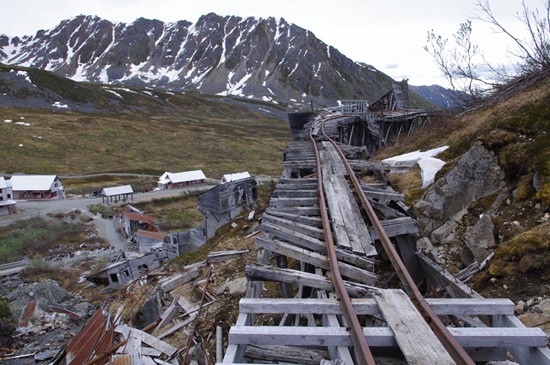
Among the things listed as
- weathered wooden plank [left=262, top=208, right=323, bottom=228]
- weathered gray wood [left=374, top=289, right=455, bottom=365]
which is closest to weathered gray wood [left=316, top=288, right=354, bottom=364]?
weathered gray wood [left=374, top=289, right=455, bottom=365]

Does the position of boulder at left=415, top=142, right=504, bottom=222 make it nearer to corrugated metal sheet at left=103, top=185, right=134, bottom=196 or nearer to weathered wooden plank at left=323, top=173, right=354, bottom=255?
weathered wooden plank at left=323, top=173, right=354, bottom=255

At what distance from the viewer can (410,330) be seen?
9.83ft

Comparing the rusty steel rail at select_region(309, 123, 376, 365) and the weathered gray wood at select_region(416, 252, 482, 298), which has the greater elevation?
the rusty steel rail at select_region(309, 123, 376, 365)

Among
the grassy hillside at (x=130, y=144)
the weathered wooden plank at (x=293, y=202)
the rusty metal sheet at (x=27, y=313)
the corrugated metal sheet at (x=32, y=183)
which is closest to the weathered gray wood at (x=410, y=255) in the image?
the weathered wooden plank at (x=293, y=202)

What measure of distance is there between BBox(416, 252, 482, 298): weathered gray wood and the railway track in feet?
0.04

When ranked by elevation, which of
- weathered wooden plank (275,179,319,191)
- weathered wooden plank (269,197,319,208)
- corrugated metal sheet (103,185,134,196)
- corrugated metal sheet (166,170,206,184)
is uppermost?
weathered wooden plank (275,179,319,191)

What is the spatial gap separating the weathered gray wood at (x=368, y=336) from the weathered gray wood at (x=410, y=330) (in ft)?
0.38

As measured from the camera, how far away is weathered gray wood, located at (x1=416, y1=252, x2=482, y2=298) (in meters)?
3.86

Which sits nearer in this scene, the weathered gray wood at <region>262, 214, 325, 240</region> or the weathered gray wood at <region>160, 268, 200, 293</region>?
the weathered gray wood at <region>262, 214, 325, 240</region>

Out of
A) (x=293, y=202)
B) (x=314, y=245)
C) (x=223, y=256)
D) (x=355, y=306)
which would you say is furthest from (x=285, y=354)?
(x=223, y=256)

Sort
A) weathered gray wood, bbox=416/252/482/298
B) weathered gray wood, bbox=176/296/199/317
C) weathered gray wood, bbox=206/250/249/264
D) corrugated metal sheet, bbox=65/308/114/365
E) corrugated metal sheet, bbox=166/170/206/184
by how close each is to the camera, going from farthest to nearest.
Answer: corrugated metal sheet, bbox=166/170/206/184, weathered gray wood, bbox=206/250/249/264, corrugated metal sheet, bbox=65/308/114/365, weathered gray wood, bbox=176/296/199/317, weathered gray wood, bbox=416/252/482/298

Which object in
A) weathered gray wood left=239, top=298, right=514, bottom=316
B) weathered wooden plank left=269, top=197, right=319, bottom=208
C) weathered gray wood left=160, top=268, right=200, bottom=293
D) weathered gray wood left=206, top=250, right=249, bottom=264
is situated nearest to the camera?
weathered gray wood left=239, top=298, right=514, bottom=316

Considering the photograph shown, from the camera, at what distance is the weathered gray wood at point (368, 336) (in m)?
2.87

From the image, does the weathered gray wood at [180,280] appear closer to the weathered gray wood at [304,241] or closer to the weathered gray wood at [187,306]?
the weathered gray wood at [187,306]
